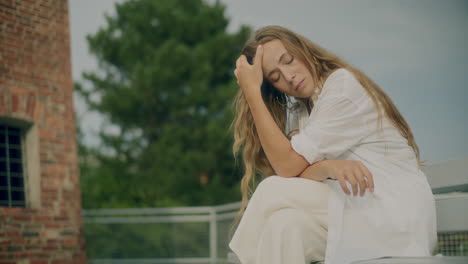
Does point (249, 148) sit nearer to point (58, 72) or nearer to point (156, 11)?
point (58, 72)

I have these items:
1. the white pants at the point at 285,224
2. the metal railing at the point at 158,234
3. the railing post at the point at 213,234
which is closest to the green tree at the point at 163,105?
the metal railing at the point at 158,234

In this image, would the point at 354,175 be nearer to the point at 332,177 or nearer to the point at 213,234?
the point at 332,177

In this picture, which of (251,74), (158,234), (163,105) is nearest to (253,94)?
(251,74)

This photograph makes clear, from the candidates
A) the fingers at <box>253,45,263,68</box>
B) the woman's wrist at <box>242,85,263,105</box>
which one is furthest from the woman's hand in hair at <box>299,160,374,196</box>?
the fingers at <box>253,45,263,68</box>

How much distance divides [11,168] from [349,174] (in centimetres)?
638

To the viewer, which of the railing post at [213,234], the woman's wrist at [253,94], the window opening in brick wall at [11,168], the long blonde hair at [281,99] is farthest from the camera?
the railing post at [213,234]

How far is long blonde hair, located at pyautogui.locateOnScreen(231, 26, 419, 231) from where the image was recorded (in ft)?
8.50

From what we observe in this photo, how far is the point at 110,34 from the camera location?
25.0 metres

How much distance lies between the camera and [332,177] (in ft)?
7.60

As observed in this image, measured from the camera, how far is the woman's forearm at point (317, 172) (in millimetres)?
2383

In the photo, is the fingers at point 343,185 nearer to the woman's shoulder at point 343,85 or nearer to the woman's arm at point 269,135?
the woman's arm at point 269,135

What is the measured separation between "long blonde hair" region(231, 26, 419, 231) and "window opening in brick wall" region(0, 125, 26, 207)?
17.2 ft

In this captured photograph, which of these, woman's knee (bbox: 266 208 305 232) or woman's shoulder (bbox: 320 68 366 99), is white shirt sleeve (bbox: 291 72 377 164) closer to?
woman's shoulder (bbox: 320 68 366 99)

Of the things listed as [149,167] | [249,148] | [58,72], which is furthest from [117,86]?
[249,148]
